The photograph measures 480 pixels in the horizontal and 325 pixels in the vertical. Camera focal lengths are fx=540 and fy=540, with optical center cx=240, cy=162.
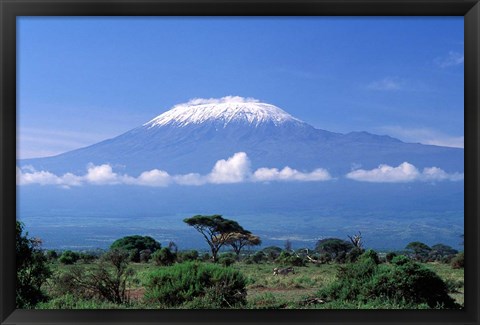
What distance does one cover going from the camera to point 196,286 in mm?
3180

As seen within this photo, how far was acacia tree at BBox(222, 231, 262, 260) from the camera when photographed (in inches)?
361

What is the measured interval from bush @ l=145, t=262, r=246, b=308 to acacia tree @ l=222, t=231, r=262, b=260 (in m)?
5.75

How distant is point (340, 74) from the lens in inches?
441

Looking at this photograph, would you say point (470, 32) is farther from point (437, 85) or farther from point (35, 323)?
point (437, 85)

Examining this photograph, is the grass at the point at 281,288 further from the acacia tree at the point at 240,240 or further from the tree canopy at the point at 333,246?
the acacia tree at the point at 240,240

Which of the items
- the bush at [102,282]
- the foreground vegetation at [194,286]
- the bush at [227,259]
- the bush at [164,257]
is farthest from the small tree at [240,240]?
the bush at [102,282]

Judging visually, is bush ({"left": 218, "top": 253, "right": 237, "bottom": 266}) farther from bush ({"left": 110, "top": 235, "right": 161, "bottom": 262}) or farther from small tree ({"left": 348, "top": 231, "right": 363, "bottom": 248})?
small tree ({"left": 348, "top": 231, "right": 363, "bottom": 248})

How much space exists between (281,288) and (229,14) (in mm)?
4511

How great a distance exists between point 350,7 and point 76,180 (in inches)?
477

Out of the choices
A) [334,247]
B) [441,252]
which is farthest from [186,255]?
[441,252]

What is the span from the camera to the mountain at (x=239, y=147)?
437 inches

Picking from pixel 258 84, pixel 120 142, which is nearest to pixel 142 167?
pixel 120 142

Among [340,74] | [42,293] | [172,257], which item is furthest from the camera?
[340,74]

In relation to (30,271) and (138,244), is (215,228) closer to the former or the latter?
(138,244)
